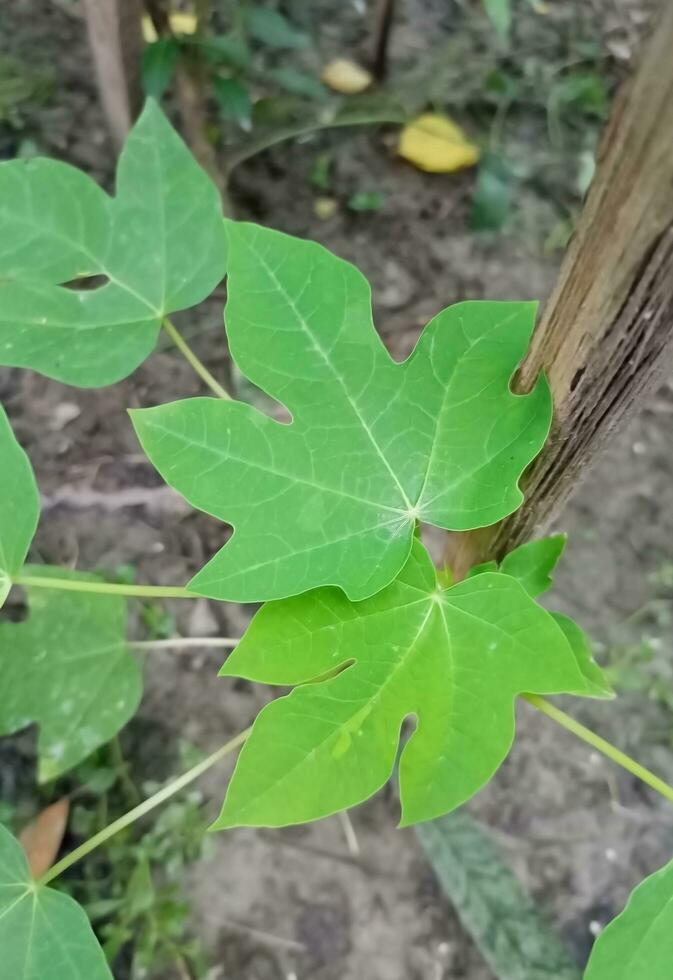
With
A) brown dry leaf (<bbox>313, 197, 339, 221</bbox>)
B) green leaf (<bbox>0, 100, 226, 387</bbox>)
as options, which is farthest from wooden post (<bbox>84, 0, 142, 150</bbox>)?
green leaf (<bbox>0, 100, 226, 387</bbox>)

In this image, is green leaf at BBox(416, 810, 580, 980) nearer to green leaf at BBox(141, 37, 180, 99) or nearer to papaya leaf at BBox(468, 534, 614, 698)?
papaya leaf at BBox(468, 534, 614, 698)

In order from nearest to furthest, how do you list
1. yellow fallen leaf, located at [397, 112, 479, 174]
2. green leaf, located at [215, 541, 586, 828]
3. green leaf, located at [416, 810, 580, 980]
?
1. green leaf, located at [215, 541, 586, 828]
2. green leaf, located at [416, 810, 580, 980]
3. yellow fallen leaf, located at [397, 112, 479, 174]

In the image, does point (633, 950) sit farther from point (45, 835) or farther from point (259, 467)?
point (45, 835)

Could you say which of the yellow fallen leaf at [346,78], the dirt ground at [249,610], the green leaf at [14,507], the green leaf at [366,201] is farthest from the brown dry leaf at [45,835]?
the yellow fallen leaf at [346,78]

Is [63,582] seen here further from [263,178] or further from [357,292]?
[263,178]

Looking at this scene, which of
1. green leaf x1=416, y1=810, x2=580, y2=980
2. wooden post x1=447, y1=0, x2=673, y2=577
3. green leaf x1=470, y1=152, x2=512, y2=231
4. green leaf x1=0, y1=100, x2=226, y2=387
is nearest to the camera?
wooden post x1=447, y1=0, x2=673, y2=577

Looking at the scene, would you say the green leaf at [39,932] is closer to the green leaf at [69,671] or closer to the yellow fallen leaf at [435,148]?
the green leaf at [69,671]

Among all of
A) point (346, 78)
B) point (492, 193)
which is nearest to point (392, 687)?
point (492, 193)

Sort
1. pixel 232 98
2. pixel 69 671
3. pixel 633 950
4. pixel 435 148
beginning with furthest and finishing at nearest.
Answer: pixel 435 148 < pixel 232 98 < pixel 69 671 < pixel 633 950
